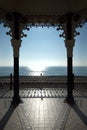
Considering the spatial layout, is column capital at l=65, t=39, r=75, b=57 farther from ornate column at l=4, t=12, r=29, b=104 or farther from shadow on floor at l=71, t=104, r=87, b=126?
shadow on floor at l=71, t=104, r=87, b=126

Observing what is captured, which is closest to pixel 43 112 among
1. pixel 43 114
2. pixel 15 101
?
pixel 43 114

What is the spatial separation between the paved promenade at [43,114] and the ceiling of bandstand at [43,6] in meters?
3.92

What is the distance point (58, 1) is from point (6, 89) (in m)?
7.35

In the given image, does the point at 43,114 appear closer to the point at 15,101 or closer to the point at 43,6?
the point at 15,101

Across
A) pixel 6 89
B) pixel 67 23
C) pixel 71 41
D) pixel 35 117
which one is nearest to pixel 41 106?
pixel 35 117

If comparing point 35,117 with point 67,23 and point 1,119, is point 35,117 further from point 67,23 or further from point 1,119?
point 67,23

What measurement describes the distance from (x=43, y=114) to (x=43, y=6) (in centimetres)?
418

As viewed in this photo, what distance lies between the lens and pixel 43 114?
28.7 feet

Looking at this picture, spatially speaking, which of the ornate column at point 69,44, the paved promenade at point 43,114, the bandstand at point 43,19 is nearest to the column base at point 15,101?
the bandstand at point 43,19

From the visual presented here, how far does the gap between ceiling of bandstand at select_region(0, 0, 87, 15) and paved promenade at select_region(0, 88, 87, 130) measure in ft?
12.9

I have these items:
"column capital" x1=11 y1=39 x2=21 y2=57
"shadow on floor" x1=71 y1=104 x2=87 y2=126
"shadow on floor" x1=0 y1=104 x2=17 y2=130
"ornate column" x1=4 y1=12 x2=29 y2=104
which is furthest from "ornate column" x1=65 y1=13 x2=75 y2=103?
"shadow on floor" x1=0 y1=104 x2=17 y2=130

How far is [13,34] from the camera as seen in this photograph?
36.3 feet

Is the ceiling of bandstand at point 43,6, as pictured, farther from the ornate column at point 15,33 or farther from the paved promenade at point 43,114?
the paved promenade at point 43,114

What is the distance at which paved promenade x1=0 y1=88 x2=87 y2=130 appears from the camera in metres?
7.27
